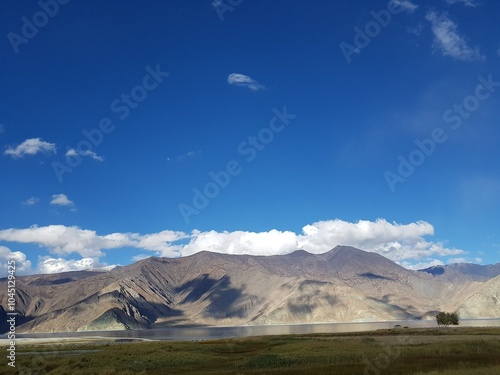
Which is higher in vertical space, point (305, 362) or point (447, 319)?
point (305, 362)

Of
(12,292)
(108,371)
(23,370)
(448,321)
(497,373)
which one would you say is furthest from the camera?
(448,321)

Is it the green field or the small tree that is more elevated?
the green field

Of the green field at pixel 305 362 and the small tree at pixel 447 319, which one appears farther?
the small tree at pixel 447 319

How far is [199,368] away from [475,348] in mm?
37640

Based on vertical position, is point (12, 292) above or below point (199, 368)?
above

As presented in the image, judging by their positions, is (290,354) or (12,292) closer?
(12,292)

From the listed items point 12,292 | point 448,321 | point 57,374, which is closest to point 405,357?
point 57,374

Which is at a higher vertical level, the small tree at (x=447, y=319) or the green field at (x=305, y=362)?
the green field at (x=305, y=362)

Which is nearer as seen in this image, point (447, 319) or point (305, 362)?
point (305, 362)

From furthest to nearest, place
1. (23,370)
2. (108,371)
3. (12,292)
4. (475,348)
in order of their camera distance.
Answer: (475,348) < (23,370) < (108,371) < (12,292)

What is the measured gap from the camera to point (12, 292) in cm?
4572

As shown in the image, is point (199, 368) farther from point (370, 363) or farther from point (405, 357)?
point (405, 357)

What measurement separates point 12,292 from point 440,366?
141ft

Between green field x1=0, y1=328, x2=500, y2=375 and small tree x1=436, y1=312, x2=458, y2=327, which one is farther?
small tree x1=436, y1=312, x2=458, y2=327
